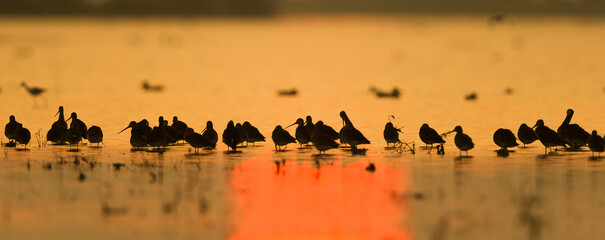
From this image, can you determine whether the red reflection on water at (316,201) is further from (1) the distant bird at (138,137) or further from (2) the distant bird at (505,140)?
(2) the distant bird at (505,140)

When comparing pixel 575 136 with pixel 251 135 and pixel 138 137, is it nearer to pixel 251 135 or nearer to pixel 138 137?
pixel 251 135

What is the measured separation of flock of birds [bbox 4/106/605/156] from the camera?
864 inches

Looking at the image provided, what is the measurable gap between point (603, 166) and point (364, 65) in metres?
56.5

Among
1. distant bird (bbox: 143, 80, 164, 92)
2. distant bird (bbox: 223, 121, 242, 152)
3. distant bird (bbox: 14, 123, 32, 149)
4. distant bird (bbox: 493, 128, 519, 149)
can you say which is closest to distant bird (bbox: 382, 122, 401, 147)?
distant bird (bbox: 493, 128, 519, 149)

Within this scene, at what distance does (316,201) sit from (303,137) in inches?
241

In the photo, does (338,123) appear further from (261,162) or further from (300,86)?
(300,86)

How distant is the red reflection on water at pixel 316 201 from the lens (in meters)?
15.0

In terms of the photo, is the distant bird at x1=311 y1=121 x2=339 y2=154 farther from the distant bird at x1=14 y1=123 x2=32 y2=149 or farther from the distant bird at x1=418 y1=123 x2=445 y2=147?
the distant bird at x1=14 y1=123 x2=32 y2=149

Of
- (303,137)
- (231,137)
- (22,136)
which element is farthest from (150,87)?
(231,137)

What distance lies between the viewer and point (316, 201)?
17.1 metres

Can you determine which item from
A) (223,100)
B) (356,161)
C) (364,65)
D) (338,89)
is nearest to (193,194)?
(356,161)

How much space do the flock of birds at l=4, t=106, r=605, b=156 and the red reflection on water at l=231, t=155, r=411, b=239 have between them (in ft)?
4.17

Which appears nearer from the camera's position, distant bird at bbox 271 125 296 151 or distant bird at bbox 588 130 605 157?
distant bird at bbox 588 130 605 157

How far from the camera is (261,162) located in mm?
21344
